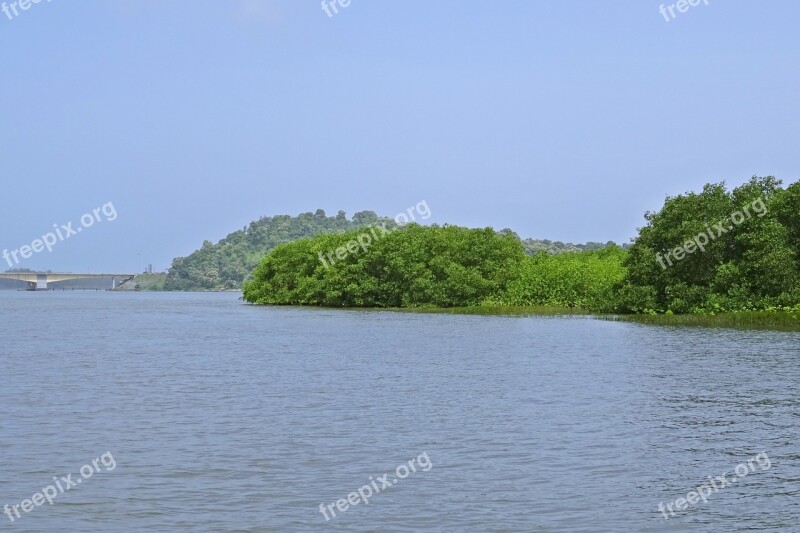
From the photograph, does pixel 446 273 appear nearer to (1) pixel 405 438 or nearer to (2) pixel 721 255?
(2) pixel 721 255

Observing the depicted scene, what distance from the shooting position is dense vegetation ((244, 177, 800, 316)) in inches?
3076

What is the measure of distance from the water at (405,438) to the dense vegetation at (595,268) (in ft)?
97.9

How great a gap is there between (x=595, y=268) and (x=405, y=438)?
86308 millimetres

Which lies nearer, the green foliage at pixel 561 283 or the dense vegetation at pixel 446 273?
the green foliage at pixel 561 283

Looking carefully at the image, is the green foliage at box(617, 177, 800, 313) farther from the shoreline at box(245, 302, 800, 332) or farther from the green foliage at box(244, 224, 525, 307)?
the green foliage at box(244, 224, 525, 307)

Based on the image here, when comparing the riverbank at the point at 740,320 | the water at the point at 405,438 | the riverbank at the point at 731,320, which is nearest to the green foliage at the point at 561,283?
the riverbank at the point at 731,320

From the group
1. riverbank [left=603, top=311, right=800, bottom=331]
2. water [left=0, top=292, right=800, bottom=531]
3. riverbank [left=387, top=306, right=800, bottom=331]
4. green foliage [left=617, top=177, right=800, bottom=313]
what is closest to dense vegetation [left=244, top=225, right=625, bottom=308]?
riverbank [left=387, top=306, right=800, bottom=331]

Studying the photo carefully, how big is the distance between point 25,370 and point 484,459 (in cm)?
2764

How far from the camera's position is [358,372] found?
41031mm

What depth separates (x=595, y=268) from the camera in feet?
352

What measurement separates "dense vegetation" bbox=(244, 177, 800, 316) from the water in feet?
97.9

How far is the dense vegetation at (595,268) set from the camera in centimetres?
7812

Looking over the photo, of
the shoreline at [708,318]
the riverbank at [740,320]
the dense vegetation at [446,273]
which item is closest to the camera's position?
the riverbank at [740,320]

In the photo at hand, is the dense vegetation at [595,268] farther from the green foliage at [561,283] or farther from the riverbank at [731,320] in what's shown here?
the riverbank at [731,320]
